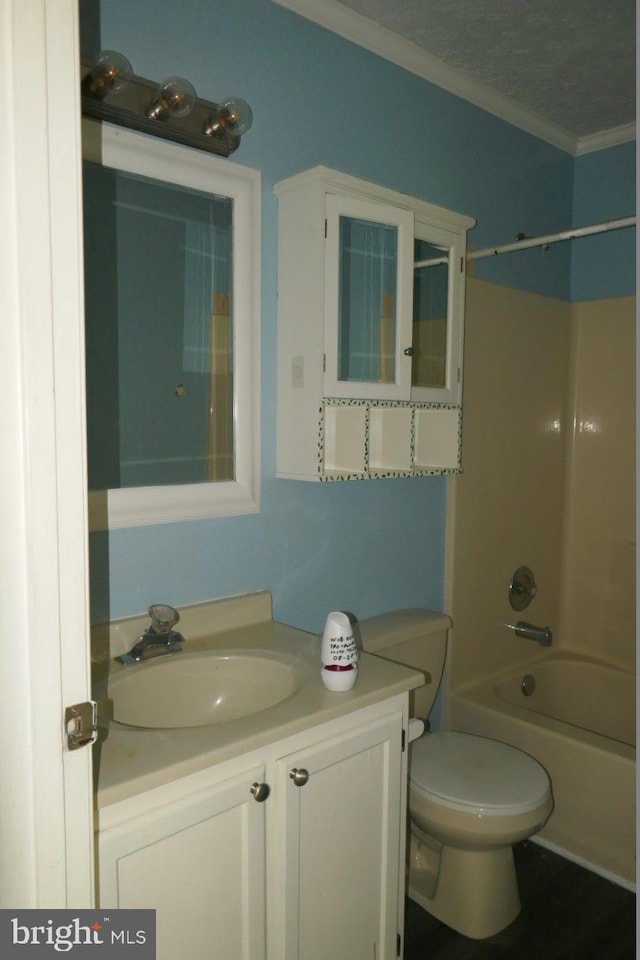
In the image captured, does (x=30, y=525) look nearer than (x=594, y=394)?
Yes

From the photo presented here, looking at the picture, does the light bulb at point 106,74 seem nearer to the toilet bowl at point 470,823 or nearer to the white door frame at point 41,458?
the white door frame at point 41,458

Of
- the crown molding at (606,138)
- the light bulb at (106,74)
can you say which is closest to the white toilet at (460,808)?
the light bulb at (106,74)

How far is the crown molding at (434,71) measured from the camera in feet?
5.89

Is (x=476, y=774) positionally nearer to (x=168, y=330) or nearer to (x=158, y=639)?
(x=158, y=639)

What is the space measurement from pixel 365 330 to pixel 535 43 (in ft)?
3.43

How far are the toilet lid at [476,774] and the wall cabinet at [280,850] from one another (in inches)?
10.9

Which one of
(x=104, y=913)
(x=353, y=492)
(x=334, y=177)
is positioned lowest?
(x=104, y=913)

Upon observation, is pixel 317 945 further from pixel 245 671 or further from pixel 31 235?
pixel 31 235

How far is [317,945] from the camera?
1314 millimetres

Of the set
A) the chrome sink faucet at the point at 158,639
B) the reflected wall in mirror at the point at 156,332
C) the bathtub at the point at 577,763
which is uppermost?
the reflected wall in mirror at the point at 156,332

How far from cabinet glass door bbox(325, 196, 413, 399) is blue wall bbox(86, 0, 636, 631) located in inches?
7.0

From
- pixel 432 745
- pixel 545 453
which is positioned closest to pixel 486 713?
pixel 432 745

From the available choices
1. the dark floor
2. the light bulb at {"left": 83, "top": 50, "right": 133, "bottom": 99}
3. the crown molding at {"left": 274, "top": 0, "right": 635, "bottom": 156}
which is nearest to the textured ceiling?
the crown molding at {"left": 274, "top": 0, "right": 635, "bottom": 156}

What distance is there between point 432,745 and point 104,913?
1.15m
